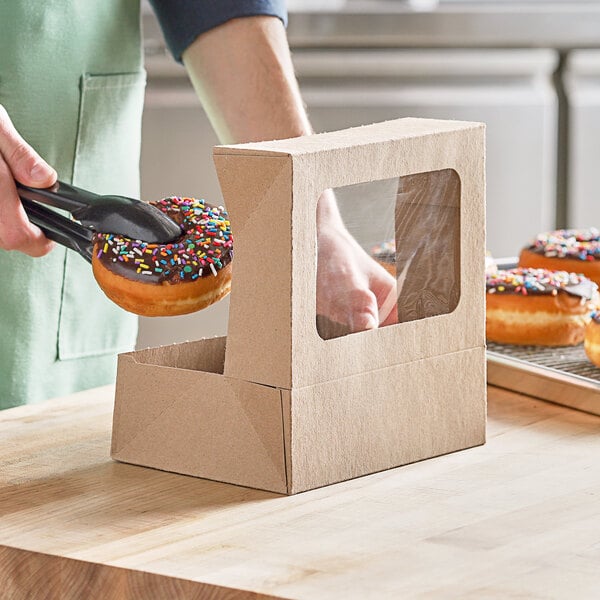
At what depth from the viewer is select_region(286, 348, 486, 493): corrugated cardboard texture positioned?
3.11 feet

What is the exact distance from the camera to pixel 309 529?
0.86 metres

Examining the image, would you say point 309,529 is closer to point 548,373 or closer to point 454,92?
point 548,373

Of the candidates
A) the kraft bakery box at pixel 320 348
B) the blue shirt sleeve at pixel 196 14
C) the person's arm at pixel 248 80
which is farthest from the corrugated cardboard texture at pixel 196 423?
the blue shirt sleeve at pixel 196 14

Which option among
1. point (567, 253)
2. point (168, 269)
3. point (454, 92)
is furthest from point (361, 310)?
point (454, 92)

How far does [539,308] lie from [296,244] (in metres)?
0.56

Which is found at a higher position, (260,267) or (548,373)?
(260,267)

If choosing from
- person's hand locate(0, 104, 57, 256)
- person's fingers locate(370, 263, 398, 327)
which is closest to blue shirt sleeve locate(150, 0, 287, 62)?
person's hand locate(0, 104, 57, 256)

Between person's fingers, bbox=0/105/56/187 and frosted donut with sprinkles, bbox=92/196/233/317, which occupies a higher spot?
person's fingers, bbox=0/105/56/187

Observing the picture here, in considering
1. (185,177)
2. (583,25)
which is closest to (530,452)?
(185,177)

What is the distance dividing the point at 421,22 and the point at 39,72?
1.27 metres

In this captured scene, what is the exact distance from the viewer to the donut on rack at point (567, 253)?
1.59 metres

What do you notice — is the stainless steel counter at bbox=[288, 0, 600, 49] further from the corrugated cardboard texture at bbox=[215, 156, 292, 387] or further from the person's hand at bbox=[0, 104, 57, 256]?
the corrugated cardboard texture at bbox=[215, 156, 292, 387]

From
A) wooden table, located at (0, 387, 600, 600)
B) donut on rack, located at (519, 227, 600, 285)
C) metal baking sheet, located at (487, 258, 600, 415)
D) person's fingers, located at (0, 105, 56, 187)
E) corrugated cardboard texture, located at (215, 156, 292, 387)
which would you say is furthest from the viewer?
donut on rack, located at (519, 227, 600, 285)

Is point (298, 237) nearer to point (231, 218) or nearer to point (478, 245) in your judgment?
point (231, 218)
